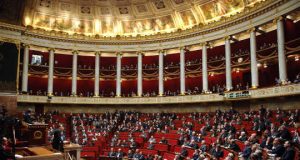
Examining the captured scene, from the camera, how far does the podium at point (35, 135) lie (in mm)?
9859

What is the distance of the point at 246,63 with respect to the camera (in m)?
22.6

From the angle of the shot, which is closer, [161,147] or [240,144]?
[240,144]

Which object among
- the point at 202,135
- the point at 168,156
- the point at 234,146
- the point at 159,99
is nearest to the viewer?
the point at 234,146

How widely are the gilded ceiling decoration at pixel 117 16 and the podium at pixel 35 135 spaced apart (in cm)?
1917

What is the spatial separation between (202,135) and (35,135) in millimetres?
9225

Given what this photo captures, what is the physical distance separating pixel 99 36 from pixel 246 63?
15.3m

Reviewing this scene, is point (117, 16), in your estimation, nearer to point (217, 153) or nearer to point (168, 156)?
point (168, 156)

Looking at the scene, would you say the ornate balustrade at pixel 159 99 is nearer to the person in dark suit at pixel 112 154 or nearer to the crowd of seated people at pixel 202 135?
the crowd of seated people at pixel 202 135

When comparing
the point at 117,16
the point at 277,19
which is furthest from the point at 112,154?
the point at 117,16

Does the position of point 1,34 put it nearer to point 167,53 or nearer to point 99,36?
point 99,36

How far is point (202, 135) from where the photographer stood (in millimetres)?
15844

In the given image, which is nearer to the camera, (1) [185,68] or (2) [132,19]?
(1) [185,68]

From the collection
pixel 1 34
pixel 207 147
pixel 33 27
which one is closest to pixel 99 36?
pixel 33 27

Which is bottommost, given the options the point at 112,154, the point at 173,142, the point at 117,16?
the point at 112,154
